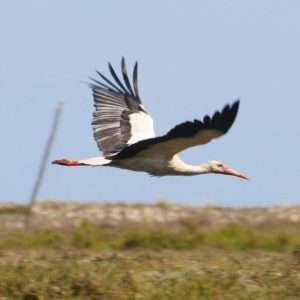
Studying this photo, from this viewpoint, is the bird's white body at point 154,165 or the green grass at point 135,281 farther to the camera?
the bird's white body at point 154,165

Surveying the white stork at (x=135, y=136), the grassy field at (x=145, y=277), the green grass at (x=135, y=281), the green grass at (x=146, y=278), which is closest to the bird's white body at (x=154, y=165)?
the white stork at (x=135, y=136)

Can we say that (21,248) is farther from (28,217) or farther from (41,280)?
(41,280)

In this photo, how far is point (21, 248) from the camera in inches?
609

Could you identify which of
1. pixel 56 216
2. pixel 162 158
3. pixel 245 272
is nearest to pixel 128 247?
pixel 162 158

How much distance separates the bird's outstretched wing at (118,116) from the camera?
1466 centimetres

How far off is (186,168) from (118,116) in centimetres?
92

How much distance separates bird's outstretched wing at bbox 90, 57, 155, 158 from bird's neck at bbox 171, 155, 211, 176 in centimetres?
32

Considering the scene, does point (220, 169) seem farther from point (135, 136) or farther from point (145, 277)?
point (145, 277)

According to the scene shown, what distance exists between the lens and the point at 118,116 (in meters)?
15.2

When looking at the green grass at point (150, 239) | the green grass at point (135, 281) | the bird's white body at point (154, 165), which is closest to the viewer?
the green grass at point (135, 281)

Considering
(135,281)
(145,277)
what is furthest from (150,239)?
(135,281)

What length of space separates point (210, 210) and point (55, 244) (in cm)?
359

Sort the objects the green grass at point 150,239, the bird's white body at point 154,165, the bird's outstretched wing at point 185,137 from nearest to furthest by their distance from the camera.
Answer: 1. the bird's outstretched wing at point 185,137
2. the bird's white body at point 154,165
3. the green grass at point 150,239

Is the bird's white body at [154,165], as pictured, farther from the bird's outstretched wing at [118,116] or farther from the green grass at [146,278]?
the green grass at [146,278]
